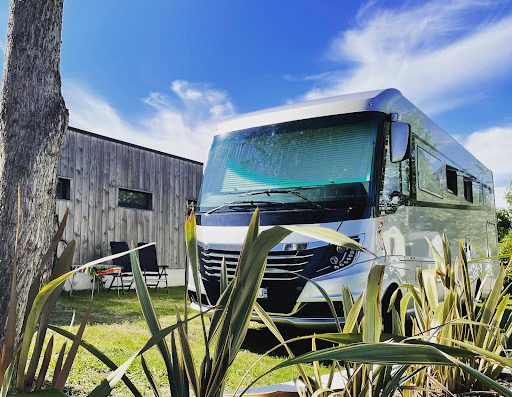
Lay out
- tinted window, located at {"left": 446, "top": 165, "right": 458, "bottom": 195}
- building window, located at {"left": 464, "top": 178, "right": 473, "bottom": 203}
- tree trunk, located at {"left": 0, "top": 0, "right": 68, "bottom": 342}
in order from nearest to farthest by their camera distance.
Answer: tree trunk, located at {"left": 0, "top": 0, "right": 68, "bottom": 342} < tinted window, located at {"left": 446, "top": 165, "right": 458, "bottom": 195} < building window, located at {"left": 464, "top": 178, "right": 473, "bottom": 203}

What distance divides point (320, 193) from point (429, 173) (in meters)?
2.09

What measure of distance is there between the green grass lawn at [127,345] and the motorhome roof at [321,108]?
224 centimetres

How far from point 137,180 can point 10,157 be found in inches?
422

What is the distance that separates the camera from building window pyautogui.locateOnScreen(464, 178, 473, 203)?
7614mm

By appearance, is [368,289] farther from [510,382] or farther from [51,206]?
[51,206]

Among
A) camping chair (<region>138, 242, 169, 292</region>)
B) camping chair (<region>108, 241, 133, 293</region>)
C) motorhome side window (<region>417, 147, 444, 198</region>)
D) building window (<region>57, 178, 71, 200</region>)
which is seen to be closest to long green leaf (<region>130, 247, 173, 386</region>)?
motorhome side window (<region>417, 147, 444, 198</region>)

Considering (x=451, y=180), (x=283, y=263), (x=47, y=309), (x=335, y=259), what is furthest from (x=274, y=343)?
(x=47, y=309)

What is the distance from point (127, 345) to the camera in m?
4.42

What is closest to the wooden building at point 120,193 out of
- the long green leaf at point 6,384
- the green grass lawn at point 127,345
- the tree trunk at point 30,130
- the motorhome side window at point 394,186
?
the green grass lawn at point 127,345

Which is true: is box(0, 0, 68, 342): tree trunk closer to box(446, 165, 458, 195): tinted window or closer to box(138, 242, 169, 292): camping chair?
box(446, 165, 458, 195): tinted window

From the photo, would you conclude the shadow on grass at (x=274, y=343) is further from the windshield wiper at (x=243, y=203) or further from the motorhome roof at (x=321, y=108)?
the motorhome roof at (x=321, y=108)

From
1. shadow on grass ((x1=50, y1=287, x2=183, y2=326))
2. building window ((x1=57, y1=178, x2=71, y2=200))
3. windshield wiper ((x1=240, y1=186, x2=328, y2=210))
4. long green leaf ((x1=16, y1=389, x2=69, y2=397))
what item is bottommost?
shadow on grass ((x1=50, y1=287, x2=183, y2=326))

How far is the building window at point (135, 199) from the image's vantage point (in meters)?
12.3

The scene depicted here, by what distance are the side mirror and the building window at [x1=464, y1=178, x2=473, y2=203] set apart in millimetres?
3671
